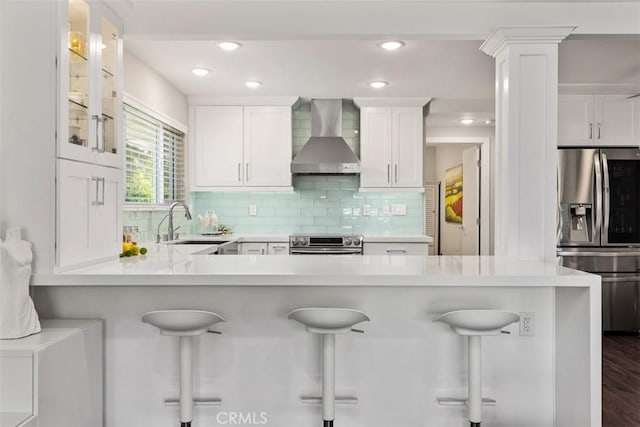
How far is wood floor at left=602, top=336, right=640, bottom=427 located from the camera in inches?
115

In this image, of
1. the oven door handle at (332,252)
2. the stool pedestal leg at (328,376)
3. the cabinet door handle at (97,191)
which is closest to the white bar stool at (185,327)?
the stool pedestal leg at (328,376)

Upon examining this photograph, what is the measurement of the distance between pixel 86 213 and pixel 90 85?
62 centimetres

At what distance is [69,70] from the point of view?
7.03 ft

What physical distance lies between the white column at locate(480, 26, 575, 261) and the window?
2763mm

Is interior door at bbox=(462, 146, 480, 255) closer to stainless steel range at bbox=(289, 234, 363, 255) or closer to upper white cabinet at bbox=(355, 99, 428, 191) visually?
upper white cabinet at bbox=(355, 99, 428, 191)

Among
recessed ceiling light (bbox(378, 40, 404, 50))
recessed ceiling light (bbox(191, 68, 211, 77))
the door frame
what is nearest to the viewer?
recessed ceiling light (bbox(378, 40, 404, 50))

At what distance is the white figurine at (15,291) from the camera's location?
1906 mm

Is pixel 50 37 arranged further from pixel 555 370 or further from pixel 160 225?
pixel 555 370

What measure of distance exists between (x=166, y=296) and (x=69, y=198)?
2.09 feet

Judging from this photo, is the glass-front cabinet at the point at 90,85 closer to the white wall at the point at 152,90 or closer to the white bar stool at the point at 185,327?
the white bar stool at the point at 185,327

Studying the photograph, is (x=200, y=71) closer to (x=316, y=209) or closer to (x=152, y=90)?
(x=152, y=90)

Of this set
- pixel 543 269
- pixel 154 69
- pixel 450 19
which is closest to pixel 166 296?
pixel 543 269

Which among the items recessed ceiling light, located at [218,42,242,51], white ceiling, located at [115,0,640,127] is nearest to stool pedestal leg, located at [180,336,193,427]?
white ceiling, located at [115,0,640,127]

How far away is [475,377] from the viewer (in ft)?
6.84
